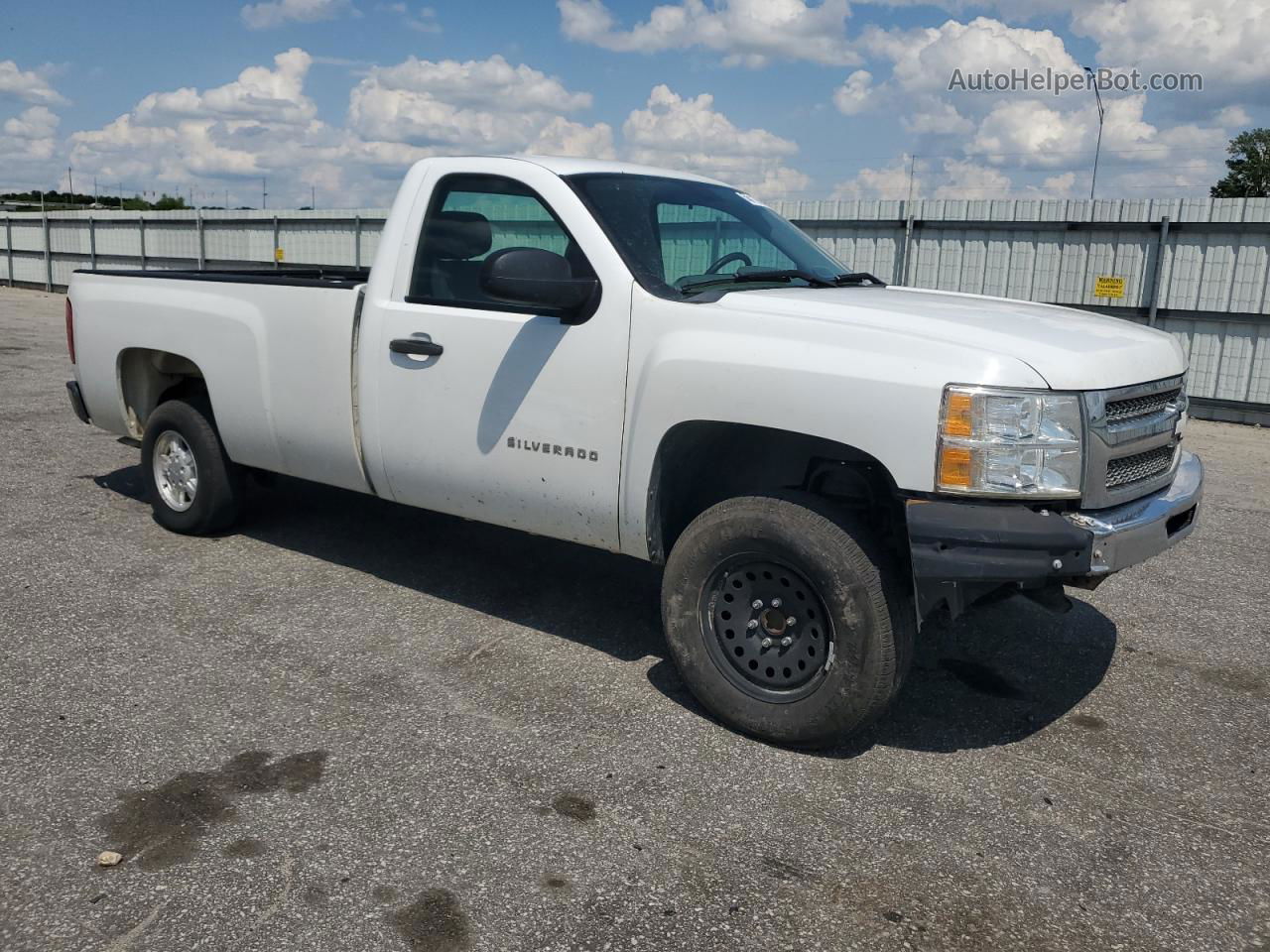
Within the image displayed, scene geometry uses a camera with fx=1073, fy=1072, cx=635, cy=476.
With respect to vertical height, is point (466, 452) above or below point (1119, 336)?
below

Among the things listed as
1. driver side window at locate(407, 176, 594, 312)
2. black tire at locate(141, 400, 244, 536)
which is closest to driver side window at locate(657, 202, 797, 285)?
driver side window at locate(407, 176, 594, 312)

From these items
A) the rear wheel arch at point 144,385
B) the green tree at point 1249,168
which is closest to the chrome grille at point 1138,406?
the rear wheel arch at point 144,385

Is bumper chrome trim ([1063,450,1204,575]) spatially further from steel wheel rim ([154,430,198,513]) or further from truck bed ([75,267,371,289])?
steel wheel rim ([154,430,198,513])

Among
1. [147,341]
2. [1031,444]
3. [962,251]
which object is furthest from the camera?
[962,251]

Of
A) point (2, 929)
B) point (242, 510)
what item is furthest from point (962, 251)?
point (2, 929)

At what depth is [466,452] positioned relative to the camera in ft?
14.9

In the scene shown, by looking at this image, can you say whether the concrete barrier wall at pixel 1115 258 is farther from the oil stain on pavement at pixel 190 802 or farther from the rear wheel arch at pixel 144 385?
the oil stain on pavement at pixel 190 802

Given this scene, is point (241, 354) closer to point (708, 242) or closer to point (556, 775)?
point (708, 242)

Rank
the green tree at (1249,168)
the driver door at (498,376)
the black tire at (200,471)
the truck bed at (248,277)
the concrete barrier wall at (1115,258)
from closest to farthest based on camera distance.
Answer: the driver door at (498,376), the truck bed at (248,277), the black tire at (200,471), the concrete barrier wall at (1115,258), the green tree at (1249,168)

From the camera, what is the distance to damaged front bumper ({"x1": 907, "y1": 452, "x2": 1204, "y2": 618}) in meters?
3.27

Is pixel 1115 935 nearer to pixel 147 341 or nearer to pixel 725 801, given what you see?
pixel 725 801

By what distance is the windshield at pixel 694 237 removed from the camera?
4211 mm

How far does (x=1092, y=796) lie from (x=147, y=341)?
5.18m

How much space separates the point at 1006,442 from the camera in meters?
3.30
